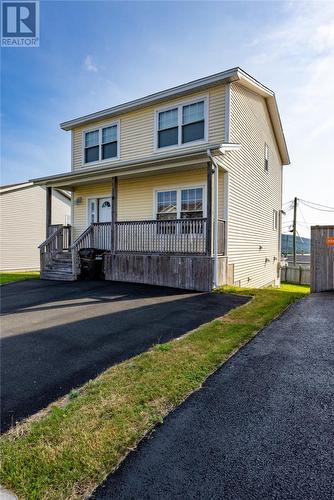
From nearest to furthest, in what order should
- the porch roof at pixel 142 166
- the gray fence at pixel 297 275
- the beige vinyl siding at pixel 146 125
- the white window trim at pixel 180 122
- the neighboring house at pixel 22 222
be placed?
the porch roof at pixel 142 166
the beige vinyl siding at pixel 146 125
the white window trim at pixel 180 122
the neighboring house at pixel 22 222
the gray fence at pixel 297 275

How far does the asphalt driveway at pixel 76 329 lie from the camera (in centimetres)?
322

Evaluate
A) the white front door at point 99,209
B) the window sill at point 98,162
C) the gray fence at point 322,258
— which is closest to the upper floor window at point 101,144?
the window sill at point 98,162

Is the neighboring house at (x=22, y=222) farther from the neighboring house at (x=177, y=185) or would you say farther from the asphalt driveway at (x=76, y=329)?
the asphalt driveway at (x=76, y=329)

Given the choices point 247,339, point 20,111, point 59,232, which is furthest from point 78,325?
point 20,111

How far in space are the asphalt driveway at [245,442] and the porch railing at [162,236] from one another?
6.33 meters

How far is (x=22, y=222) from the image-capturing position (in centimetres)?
2022

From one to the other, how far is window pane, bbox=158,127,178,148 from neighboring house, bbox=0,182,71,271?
9376mm

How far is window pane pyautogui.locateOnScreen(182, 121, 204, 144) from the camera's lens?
11.0 meters

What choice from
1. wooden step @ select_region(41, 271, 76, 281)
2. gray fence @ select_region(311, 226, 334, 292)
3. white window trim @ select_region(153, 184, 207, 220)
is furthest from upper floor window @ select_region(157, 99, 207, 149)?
wooden step @ select_region(41, 271, 76, 281)

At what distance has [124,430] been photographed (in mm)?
2223

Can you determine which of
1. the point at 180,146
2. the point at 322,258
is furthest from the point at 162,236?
the point at 322,258

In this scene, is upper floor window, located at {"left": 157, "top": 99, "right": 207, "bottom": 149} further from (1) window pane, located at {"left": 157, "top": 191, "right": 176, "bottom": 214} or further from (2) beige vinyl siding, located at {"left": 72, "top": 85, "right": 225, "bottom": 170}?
(1) window pane, located at {"left": 157, "top": 191, "right": 176, "bottom": 214}

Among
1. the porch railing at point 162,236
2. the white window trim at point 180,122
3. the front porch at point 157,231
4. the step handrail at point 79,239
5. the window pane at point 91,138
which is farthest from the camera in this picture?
the window pane at point 91,138

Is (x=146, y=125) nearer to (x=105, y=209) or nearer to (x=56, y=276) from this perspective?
(x=105, y=209)
